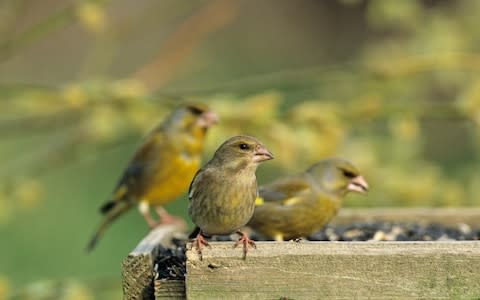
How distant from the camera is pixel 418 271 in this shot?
127 inches

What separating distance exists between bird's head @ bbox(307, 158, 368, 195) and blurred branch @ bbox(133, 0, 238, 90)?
3.34m

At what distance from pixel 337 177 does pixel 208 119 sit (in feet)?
3.46

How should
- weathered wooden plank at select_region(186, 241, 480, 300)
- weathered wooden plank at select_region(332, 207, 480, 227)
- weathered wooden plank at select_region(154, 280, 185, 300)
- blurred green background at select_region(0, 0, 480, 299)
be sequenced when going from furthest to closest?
blurred green background at select_region(0, 0, 480, 299) → weathered wooden plank at select_region(332, 207, 480, 227) → weathered wooden plank at select_region(154, 280, 185, 300) → weathered wooden plank at select_region(186, 241, 480, 300)

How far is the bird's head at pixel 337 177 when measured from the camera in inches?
177

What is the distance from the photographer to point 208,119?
536 centimetres

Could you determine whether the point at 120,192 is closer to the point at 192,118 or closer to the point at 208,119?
the point at 192,118

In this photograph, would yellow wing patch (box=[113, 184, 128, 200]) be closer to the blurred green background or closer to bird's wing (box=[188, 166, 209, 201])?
the blurred green background

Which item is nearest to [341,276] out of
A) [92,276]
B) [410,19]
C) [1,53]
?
[1,53]

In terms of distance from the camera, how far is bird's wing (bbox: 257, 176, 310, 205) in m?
4.37

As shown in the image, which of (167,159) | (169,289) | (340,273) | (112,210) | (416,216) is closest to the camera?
(340,273)

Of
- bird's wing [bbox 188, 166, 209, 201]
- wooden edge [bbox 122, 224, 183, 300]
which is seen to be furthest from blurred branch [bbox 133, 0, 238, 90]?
wooden edge [bbox 122, 224, 183, 300]

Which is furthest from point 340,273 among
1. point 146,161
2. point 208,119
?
point 146,161

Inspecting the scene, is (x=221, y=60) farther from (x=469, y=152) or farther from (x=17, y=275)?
(x=17, y=275)

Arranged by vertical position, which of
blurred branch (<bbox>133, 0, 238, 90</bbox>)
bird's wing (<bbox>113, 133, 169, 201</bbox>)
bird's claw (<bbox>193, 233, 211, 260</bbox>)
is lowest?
bird's claw (<bbox>193, 233, 211, 260</bbox>)
